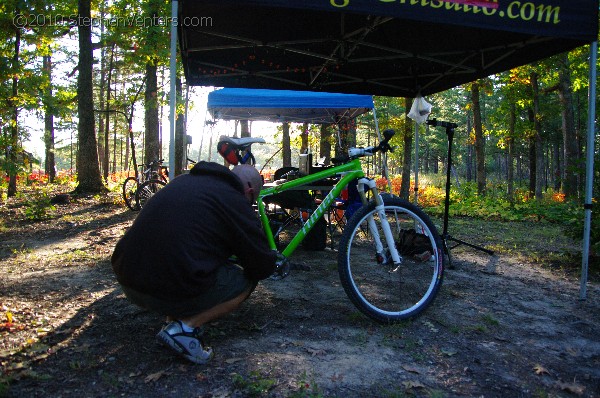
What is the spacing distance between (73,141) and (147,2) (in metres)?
35.8

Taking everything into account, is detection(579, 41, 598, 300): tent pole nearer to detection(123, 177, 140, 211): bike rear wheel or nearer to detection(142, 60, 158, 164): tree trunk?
detection(123, 177, 140, 211): bike rear wheel

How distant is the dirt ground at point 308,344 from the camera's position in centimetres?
205

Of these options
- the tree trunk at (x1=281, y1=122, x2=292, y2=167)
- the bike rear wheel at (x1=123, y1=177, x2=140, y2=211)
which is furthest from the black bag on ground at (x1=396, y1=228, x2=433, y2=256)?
Result: the tree trunk at (x1=281, y1=122, x2=292, y2=167)

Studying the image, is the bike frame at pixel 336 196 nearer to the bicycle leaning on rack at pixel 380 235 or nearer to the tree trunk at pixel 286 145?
the bicycle leaning on rack at pixel 380 235

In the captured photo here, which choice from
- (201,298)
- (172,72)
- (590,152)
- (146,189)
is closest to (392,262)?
(201,298)

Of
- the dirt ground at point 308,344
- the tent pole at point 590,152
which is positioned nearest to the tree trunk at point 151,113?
the dirt ground at point 308,344

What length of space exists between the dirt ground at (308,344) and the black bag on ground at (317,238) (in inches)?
49.1

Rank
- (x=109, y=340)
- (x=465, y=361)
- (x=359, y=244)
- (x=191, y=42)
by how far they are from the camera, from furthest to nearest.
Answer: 1. (x=359, y=244)
2. (x=191, y=42)
3. (x=109, y=340)
4. (x=465, y=361)

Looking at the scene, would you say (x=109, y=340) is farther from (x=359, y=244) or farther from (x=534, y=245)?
(x=534, y=245)

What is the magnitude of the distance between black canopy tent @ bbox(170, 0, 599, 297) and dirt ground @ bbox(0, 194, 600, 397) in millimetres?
1140

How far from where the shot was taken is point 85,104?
10.9m

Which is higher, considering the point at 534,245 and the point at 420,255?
the point at 420,255

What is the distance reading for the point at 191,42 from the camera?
4.48 meters

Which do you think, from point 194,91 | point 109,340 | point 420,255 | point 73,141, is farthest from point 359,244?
point 73,141
